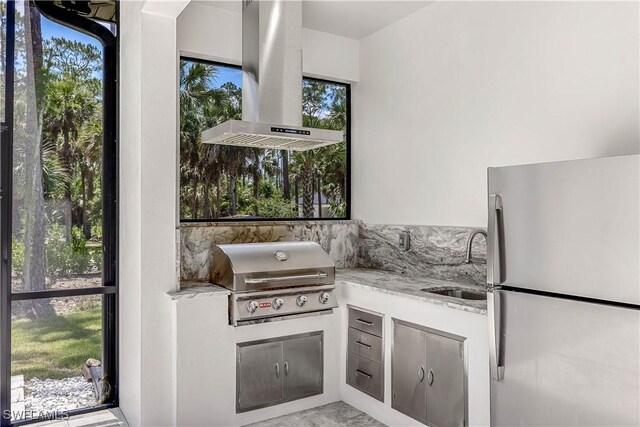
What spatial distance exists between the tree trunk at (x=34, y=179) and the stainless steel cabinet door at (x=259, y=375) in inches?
52.1

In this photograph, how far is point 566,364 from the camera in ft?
6.32

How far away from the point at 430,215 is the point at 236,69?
74.2 inches

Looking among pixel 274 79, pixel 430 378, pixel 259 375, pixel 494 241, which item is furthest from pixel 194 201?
pixel 494 241

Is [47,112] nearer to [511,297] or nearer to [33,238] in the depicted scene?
[33,238]

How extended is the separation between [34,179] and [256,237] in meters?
1.53

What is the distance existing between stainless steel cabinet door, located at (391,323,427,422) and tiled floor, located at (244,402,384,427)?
0.27 metres

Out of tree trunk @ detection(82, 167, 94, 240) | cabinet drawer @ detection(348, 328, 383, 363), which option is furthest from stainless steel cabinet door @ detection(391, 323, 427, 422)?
tree trunk @ detection(82, 167, 94, 240)

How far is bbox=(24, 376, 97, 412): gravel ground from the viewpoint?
3068 mm

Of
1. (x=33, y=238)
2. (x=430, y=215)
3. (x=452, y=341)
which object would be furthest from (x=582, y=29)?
(x=33, y=238)

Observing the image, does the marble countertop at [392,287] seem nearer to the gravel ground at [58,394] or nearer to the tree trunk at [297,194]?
the tree trunk at [297,194]

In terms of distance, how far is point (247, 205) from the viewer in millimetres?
3859

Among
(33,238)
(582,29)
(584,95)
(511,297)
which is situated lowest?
(511,297)

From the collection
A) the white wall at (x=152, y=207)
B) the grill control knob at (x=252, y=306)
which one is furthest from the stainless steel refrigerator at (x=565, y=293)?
the white wall at (x=152, y=207)

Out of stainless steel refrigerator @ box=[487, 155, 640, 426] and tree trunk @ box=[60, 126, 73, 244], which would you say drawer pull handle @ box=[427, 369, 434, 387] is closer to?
stainless steel refrigerator @ box=[487, 155, 640, 426]
